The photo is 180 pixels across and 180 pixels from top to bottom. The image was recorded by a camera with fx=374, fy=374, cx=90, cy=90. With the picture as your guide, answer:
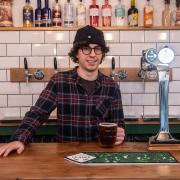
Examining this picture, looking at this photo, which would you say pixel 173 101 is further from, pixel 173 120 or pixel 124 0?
pixel 124 0

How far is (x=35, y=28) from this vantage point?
310 centimetres

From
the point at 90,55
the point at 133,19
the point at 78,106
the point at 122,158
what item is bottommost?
the point at 122,158

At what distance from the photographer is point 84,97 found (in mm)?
2184

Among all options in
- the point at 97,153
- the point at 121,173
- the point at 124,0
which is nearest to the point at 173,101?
the point at 124,0

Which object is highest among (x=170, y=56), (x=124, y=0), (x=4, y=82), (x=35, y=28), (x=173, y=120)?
(x=124, y=0)

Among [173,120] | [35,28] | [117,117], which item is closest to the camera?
[117,117]

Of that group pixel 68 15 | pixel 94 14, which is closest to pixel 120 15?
pixel 94 14

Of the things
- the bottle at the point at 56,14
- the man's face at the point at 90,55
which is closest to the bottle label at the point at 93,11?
the bottle at the point at 56,14

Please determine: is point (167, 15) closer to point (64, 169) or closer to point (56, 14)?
point (56, 14)

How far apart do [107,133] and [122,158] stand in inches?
7.6

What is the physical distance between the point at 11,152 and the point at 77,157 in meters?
0.31

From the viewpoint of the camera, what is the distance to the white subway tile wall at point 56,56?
314 cm

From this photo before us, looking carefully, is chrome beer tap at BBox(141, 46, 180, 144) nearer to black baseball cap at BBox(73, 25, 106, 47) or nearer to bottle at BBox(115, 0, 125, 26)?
black baseball cap at BBox(73, 25, 106, 47)

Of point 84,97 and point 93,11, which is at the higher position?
point 93,11
